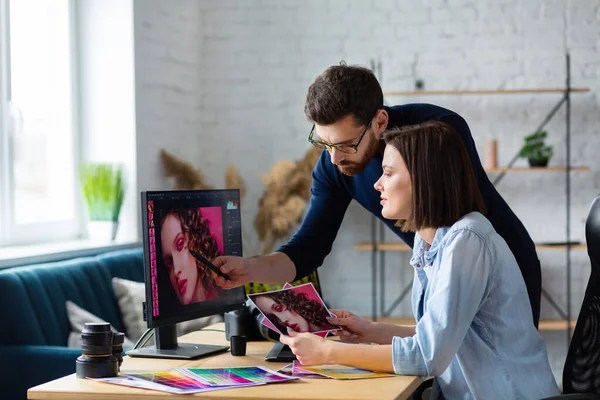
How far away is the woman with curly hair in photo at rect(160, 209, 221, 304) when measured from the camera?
7.22 feet

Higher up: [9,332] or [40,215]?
[40,215]

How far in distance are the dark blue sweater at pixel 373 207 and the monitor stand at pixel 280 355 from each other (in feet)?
1.19

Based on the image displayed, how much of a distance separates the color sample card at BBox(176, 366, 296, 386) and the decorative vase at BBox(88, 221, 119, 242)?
221cm

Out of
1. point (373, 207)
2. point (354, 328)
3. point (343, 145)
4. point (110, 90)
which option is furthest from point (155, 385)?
point (110, 90)

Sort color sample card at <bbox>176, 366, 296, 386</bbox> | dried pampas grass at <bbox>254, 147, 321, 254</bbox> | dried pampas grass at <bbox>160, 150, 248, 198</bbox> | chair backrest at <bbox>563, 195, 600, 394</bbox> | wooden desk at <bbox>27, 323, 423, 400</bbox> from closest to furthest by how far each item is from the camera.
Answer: wooden desk at <bbox>27, 323, 423, 400</bbox>
color sample card at <bbox>176, 366, 296, 386</bbox>
chair backrest at <bbox>563, 195, 600, 394</bbox>
dried pampas grass at <bbox>160, 150, 248, 198</bbox>
dried pampas grass at <bbox>254, 147, 321, 254</bbox>

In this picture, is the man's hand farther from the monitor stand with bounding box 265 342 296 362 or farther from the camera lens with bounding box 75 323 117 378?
the camera lens with bounding box 75 323 117 378

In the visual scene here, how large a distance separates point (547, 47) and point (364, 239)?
1499 mm

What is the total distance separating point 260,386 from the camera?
187 cm

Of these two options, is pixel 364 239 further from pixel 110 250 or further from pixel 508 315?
pixel 508 315

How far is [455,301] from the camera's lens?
1811 mm

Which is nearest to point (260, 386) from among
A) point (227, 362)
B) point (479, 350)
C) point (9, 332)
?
point (227, 362)

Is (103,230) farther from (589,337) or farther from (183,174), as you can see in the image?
(589,337)

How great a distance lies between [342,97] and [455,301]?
2.23 ft

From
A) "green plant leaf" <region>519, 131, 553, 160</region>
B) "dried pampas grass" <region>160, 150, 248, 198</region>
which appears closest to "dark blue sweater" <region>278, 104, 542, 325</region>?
"dried pampas grass" <region>160, 150, 248, 198</region>
